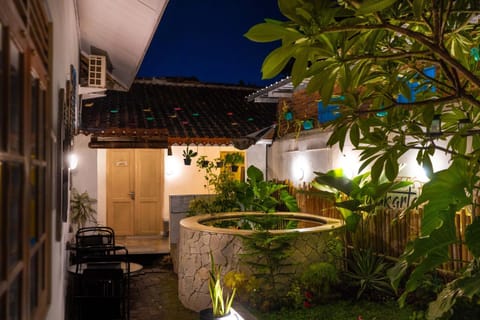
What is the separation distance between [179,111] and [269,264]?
8852 millimetres

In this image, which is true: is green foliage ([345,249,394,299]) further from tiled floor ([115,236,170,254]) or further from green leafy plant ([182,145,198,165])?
green leafy plant ([182,145,198,165])

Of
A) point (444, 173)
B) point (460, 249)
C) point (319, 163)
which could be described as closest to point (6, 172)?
point (444, 173)

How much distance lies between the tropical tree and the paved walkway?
21.4 feet

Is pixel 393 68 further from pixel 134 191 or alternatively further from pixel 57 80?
pixel 134 191

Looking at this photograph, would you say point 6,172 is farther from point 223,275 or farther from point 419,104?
point 223,275

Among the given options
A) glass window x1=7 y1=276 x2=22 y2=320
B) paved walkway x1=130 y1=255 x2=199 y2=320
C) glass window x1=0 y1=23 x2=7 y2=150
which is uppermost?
glass window x1=0 y1=23 x2=7 y2=150

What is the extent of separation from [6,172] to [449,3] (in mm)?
1720

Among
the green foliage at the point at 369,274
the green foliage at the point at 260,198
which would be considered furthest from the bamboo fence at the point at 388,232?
the green foliage at the point at 260,198

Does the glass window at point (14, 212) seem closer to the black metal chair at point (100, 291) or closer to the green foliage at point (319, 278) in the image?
the black metal chair at point (100, 291)

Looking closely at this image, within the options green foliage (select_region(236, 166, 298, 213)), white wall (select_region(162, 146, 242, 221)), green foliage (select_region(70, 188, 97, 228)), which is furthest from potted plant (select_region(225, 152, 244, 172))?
green foliage (select_region(70, 188, 97, 228))

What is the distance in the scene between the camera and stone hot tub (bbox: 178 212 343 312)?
7859mm

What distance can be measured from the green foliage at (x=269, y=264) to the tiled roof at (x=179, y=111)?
4881 millimetres

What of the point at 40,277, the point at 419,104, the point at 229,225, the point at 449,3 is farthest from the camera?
the point at 229,225

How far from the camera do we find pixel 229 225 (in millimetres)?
10453
